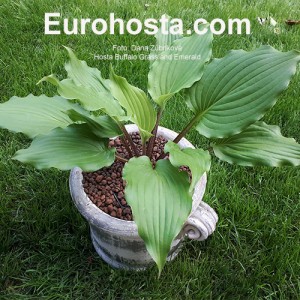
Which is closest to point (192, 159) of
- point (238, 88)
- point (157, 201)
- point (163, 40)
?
point (157, 201)

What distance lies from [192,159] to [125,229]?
28 centimetres

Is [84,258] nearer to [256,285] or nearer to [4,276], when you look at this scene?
[4,276]

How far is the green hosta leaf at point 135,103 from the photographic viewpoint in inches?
48.8

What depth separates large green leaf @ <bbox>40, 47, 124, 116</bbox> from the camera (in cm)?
113

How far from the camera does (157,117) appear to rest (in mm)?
1371

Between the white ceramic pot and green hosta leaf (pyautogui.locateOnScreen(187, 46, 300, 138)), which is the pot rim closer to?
the white ceramic pot

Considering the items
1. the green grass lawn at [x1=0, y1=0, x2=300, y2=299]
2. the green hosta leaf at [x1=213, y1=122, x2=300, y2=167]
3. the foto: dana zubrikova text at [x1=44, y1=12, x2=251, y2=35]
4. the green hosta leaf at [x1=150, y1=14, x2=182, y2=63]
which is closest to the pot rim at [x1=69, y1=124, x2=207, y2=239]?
→ the green hosta leaf at [x1=213, y1=122, x2=300, y2=167]

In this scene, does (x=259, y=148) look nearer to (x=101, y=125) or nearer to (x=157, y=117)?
(x=157, y=117)

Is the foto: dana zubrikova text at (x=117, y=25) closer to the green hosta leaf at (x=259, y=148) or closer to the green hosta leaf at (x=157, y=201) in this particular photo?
the green hosta leaf at (x=259, y=148)

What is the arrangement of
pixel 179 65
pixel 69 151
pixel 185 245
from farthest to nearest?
pixel 185 245 < pixel 179 65 < pixel 69 151

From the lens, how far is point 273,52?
49.9 inches

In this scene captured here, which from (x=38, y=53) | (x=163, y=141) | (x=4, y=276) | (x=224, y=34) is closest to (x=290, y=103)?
(x=224, y=34)

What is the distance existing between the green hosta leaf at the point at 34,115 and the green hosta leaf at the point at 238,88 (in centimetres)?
38

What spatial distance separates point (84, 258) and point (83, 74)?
2.09ft
